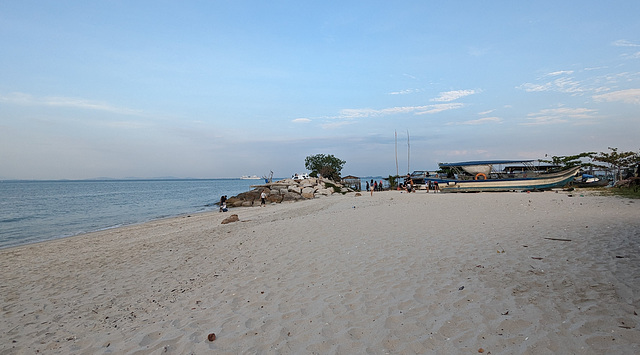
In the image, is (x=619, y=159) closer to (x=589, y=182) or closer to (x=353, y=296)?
(x=589, y=182)

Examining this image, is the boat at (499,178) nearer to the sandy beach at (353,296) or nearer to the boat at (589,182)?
the boat at (589,182)

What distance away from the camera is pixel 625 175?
3009 centimetres

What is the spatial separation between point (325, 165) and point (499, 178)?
35950mm

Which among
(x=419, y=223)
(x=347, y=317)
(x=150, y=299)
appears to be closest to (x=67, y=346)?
(x=150, y=299)

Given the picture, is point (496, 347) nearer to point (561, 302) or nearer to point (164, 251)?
point (561, 302)

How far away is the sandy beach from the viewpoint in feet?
12.0

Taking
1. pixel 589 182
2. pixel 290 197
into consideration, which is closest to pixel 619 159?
pixel 589 182

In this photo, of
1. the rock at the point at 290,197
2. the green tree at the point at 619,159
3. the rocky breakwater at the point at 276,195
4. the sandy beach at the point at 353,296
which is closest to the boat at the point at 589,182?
the green tree at the point at 619,159

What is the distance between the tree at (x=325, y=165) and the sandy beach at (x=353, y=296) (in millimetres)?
50202

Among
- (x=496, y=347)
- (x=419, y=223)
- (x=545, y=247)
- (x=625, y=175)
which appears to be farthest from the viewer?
(x=625, y=175)

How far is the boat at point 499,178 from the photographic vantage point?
28.2m

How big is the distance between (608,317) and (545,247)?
3690 millimetres

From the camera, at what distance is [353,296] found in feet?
16.4

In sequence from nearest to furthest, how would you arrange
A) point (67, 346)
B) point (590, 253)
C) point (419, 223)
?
point (67, 346) < point (590, 253) < point (419, 223)
